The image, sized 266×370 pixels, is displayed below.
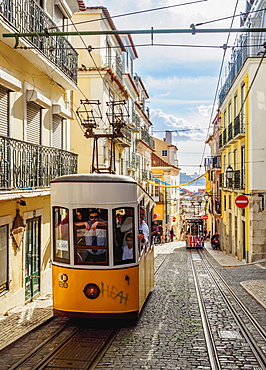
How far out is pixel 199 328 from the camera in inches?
342

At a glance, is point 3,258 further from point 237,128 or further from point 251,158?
point 237,128

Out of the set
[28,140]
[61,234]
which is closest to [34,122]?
[28,140]

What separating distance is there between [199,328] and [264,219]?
13855mm

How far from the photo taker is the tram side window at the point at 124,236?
26.5ft

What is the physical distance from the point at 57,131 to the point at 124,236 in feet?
25.9

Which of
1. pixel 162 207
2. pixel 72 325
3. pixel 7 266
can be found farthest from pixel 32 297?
pixel 162 207

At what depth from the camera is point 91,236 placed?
26.4ft

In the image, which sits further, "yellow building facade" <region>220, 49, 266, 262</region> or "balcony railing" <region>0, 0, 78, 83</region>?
"yellow building facade" <region>220, 49, 266, 262</region>

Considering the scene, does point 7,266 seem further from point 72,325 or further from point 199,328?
point 199,328

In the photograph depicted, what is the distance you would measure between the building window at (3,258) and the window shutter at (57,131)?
201 inches

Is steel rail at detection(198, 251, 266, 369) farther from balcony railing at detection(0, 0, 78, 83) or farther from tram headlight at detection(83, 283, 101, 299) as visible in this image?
balcony railing at detection(0, 0, 78, 83)

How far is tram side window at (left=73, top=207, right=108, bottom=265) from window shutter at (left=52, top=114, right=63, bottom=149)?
7.12 meters

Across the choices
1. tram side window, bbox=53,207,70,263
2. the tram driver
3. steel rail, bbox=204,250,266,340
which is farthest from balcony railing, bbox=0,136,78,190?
steel rail, bbox=204,250,266,340

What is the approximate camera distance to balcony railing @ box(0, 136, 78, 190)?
965cm
